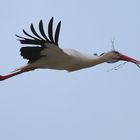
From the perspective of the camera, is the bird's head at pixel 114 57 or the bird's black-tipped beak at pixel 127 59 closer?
the bird's head at pixel 114 57

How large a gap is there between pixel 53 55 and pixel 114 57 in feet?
2.40

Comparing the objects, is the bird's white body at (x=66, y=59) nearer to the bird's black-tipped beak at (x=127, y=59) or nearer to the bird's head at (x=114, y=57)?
the bird's head at (x=114, y=57)

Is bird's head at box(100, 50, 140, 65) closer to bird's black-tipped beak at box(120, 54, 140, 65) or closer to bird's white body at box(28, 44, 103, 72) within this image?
bird's black-tipped beak at box(120, 54, 140, 65)

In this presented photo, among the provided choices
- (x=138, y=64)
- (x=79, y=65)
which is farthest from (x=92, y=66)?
(x=138, y=64)

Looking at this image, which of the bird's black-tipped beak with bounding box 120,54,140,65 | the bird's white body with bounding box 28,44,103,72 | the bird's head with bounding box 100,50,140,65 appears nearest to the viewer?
the bird's white body with bounding box 28,44,103,72

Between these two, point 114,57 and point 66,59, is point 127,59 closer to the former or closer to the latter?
point 114,57

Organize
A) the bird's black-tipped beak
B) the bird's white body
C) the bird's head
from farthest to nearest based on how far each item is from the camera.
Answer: the bird's black-tipped beak → the bird's head → the bird's white body

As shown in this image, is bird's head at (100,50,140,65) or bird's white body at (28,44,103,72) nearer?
→ bird's white body at (28,44,103,72)

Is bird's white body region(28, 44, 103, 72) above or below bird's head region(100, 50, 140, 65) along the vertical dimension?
above

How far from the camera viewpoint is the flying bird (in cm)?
616

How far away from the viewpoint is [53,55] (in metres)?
6.24

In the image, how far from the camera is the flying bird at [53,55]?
20.2 feet

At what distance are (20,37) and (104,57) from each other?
3.16ft

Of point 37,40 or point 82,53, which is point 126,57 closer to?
point 82,53
